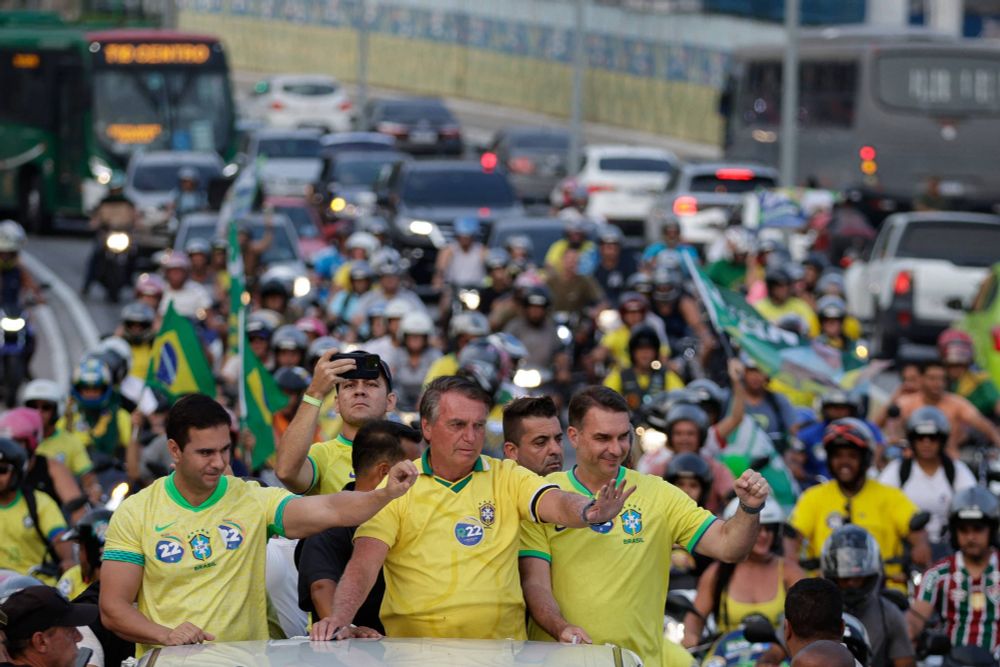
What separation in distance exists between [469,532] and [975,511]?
417 centimetres

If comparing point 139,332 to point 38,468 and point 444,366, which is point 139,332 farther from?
A: point 38,468

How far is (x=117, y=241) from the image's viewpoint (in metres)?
30.9

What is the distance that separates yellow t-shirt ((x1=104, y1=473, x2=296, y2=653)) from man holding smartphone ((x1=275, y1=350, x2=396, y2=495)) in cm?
59

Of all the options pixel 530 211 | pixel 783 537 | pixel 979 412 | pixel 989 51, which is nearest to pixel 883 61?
pixel 989 51

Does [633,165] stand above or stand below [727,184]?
below

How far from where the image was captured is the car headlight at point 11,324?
2156 centimetres

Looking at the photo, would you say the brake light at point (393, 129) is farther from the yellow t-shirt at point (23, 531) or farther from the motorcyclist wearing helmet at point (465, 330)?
the yellow t-shirt at point (23, 531)

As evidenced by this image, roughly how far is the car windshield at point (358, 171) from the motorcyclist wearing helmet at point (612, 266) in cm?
1554

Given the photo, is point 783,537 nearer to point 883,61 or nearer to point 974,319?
point 974,319

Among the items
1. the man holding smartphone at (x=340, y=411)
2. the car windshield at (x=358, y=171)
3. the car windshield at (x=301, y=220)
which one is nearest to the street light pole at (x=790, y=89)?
the car windshield at (x=358, y=171)

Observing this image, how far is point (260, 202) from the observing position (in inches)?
1289

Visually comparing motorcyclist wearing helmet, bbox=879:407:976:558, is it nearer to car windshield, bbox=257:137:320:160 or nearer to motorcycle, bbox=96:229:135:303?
motorcycle, bbox=96:229:135:303

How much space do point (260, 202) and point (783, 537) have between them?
21.6m

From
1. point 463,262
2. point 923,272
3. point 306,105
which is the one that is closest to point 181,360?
point 463,262
